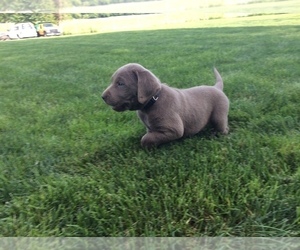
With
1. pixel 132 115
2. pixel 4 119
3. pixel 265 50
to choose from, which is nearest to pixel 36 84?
pixel 4 119

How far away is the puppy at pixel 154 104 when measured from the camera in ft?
6.79

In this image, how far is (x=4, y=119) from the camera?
294 centimetres

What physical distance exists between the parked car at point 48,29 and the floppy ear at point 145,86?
9.34m

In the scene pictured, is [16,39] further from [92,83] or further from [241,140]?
[241,140]

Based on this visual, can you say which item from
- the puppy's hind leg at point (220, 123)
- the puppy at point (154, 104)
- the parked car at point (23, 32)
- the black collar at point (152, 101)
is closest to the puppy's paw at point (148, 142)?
the puppy at point (154, 104)

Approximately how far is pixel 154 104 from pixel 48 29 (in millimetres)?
10597

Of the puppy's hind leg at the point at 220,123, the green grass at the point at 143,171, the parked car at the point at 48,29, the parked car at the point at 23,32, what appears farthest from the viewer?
the parked car at the point at 48,29

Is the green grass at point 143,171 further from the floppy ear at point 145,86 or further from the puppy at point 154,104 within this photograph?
the floppy ear at point 145,86

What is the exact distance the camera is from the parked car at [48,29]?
11.1 meters

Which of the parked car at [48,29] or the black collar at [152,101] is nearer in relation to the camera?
the black collar at [152,101]

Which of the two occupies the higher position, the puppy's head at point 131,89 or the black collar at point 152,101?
the puppy's head at point 131,89

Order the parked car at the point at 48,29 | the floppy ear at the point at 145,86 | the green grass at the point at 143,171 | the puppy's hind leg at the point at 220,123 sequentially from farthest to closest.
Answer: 1. the parked car at the point at 48,29
2. the puppy's hind leg at the point at 220,123
3. the floppy ear at the point at 145,86
4. the green grass at the point at 143,171

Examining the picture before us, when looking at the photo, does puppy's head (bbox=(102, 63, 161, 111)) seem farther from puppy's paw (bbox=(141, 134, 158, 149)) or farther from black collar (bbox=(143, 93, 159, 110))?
puppy's paw (bbox=(141, 134, 158, 149))

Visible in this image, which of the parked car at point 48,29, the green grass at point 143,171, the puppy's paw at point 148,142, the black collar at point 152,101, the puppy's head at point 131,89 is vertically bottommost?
the parked car at point 48,29
